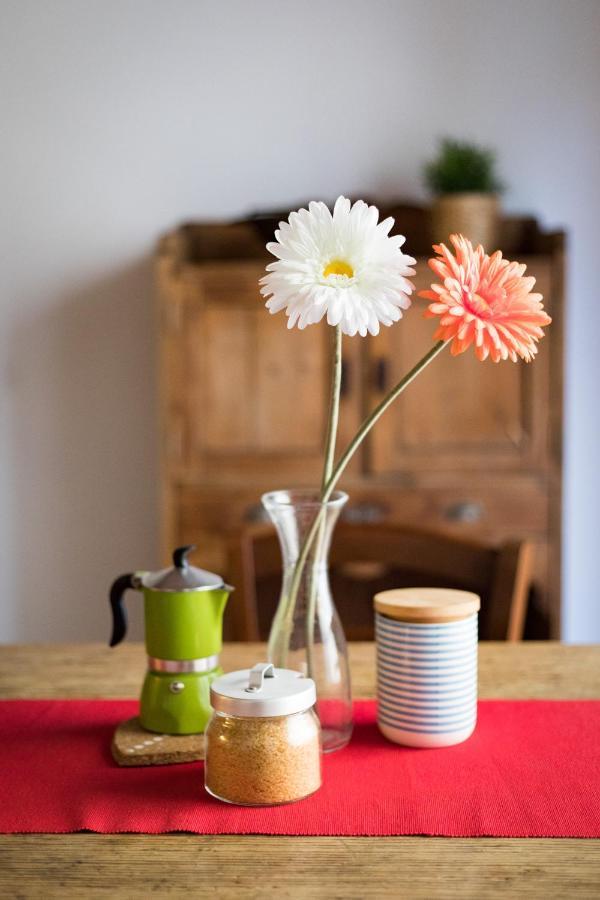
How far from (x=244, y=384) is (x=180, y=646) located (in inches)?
58.3

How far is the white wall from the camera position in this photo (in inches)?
103

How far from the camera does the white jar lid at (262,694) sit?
718 mm

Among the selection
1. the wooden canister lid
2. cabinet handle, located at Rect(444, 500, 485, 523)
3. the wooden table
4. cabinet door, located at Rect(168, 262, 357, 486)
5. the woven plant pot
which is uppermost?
the woven plant pot

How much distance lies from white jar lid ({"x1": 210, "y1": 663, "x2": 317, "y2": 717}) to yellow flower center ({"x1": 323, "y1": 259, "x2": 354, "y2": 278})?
0.32 metres

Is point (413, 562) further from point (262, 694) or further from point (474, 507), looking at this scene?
point (474, 507)

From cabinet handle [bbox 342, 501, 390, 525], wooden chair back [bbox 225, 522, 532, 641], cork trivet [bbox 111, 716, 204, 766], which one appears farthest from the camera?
cabinet handle [bbox 342, 501, 390, 525]

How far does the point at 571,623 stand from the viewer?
2.70 metres

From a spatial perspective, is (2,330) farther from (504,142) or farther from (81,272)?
(504,142)

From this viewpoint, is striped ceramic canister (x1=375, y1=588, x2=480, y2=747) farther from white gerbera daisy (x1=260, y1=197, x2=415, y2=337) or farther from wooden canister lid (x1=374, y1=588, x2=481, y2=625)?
white gerbera daisy (x1=260, y1=197, x2=415, y2=337)

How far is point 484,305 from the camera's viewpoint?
0.73 m

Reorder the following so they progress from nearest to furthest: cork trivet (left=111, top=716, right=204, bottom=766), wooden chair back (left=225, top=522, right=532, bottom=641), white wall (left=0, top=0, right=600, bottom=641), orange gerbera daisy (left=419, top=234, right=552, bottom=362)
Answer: orange gerbera daisy (left=419, top=234, right=552, bottom=362) → cork trivet (left=111, top=716, right=204, bottom=766) → wooden chair back (left=225, top=522, right=532, bottom=641) → white wall (left=0, top=0, right=600, bottom=641)

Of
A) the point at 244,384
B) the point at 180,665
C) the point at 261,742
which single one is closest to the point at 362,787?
the point at 261,742

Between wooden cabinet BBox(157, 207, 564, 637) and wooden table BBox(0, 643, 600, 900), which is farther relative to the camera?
wooden cabinet BBox(157, 207, 564, 637)

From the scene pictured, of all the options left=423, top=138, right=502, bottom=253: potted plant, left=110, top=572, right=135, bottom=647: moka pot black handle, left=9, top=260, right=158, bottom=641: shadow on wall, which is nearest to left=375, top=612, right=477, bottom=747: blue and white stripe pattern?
left=110, top=572, right=135, bottom=647: moka pot black handle
